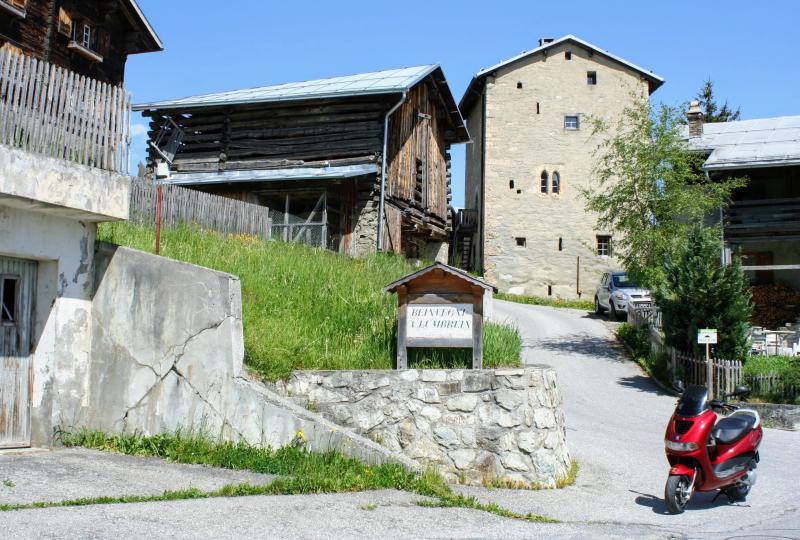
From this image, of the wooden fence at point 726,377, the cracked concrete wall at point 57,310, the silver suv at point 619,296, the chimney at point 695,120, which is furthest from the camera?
the chimney at point 695,120

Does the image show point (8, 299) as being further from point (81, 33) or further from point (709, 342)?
point (81, 33)

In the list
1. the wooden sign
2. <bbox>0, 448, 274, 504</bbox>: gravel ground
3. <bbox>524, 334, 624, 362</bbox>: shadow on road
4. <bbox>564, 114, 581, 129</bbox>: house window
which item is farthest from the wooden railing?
<bbox>0, 448, 274, 504</bbox>: gravel ground

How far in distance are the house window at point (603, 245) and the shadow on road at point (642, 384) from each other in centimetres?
1798

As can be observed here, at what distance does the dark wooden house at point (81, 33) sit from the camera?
21.9 metres

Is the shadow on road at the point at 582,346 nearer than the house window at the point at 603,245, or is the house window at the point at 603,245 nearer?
the shadow on road at the point at 582,346

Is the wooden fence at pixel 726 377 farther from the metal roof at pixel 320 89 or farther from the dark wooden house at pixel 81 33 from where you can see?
the dark wooden house at pixel 81 33

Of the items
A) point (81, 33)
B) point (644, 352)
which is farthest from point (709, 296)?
point (81, 33)

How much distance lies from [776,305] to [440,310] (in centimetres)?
2055

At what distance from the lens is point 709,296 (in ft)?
56.6

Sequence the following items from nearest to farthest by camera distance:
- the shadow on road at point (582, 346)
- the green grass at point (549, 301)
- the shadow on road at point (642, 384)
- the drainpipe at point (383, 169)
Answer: the shadow on road at point (642, 384) → the shadow on road at point (582, 346) → the drainpipe at point (383, 169) → the green grass at point (549, 301)

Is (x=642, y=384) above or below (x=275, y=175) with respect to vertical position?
below

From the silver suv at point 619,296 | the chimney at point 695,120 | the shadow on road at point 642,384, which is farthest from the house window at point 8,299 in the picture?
the chimney at point 695,120

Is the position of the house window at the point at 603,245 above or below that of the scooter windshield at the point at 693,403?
above

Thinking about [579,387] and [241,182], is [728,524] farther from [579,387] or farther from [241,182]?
[241,182]
